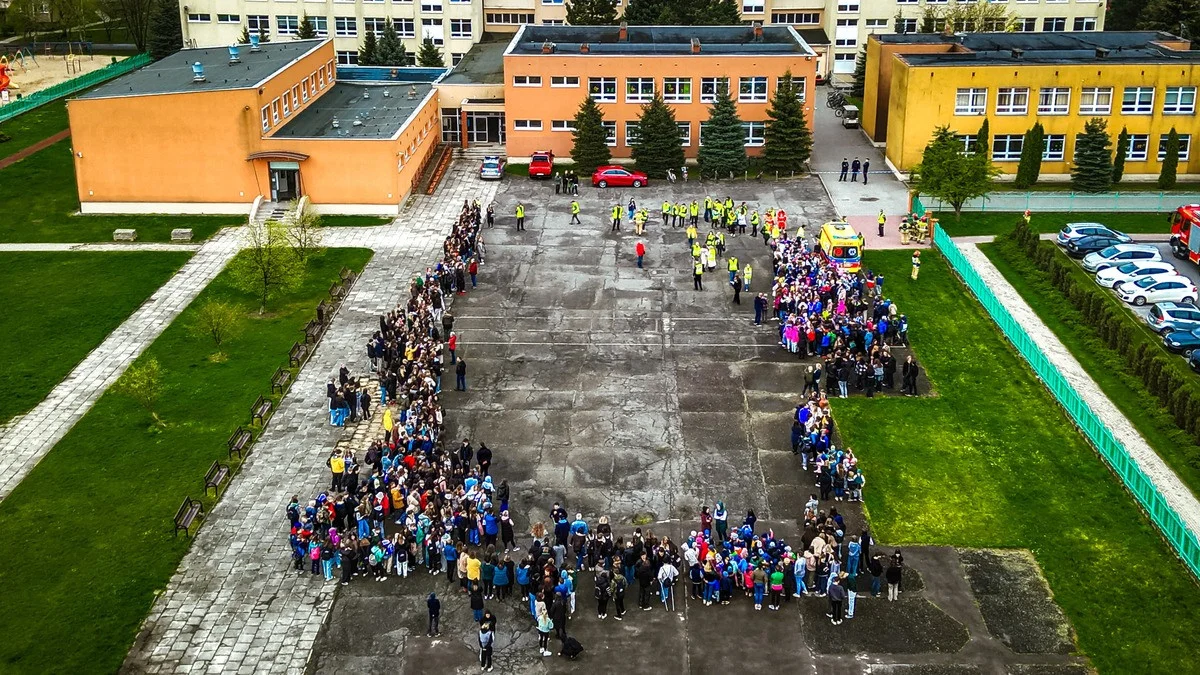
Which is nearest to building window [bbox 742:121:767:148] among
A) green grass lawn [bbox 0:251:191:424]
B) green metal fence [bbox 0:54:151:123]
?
green grass lawn [bbox 0:251:191:424]

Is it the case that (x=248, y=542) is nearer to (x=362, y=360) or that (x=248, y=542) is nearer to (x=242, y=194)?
(x=362, y=360)

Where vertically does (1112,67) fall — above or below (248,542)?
above

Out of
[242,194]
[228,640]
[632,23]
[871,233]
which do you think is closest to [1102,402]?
[871,233]

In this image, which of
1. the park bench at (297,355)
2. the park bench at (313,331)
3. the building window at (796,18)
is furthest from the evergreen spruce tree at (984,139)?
the park bench at (297,355)

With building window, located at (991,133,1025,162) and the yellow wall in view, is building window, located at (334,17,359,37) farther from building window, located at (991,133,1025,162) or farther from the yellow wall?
building window, located at (991,133,1025,162)

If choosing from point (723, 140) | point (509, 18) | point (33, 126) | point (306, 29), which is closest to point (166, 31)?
point (306, 29)

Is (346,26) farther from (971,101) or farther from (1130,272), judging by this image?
(1130,272)

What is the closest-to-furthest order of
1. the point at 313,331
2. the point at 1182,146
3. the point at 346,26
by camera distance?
the point at 313,331 → the point at 1182,146 → the point at 346,26
